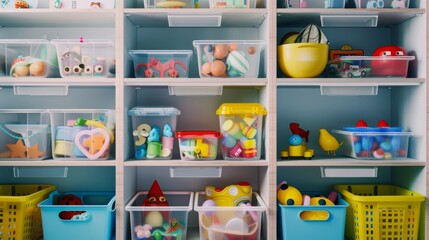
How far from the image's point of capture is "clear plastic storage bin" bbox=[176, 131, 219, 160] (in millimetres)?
1820

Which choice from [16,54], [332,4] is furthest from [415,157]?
[16,54]

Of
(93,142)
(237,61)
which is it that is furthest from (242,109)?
(93,142)

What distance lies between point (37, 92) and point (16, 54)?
200 mm

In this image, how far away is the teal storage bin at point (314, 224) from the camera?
178cm

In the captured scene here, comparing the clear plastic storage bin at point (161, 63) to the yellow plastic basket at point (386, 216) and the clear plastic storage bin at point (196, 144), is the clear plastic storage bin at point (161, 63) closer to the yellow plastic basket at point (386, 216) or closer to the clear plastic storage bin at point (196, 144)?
the clear plastic storage bin at point (196, 144)

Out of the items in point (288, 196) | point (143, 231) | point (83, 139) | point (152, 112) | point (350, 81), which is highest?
point (350, 81)

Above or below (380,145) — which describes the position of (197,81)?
above

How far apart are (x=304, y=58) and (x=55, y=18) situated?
1.14 metres

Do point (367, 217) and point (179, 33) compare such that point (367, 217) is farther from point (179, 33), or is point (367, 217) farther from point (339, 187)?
point (179, 33)

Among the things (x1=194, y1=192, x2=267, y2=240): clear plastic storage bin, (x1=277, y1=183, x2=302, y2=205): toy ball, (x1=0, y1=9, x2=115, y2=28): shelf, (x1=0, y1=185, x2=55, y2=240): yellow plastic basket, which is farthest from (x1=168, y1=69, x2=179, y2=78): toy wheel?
(x1=0, y1=185, x2=55, y2=240): yellow plastic basket

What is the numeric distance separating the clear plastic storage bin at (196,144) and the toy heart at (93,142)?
32 cm

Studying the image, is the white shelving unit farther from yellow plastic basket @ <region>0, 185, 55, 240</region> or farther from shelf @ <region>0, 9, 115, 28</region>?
yellow plastic basket @ <region>0, 185, 55, 240</region>

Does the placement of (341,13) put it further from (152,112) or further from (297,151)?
(152,112)

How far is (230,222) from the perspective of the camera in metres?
1.76
